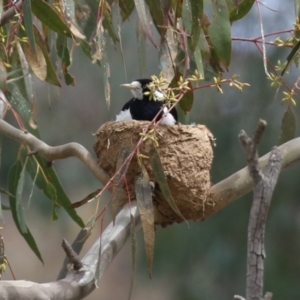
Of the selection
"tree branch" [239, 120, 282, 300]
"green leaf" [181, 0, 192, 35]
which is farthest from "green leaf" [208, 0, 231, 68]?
"tree branch" [239, 120, 282, 300]

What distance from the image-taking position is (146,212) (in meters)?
1.68

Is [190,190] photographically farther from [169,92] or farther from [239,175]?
[169,92]

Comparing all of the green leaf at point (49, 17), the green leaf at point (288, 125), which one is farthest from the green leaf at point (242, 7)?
the green leaf at point (49, 17)

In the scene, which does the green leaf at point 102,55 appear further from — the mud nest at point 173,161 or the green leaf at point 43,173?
the green leaf at point 43,173

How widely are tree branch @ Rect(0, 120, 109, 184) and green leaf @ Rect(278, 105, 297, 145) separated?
52 cm

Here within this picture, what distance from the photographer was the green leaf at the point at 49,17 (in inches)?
73.7

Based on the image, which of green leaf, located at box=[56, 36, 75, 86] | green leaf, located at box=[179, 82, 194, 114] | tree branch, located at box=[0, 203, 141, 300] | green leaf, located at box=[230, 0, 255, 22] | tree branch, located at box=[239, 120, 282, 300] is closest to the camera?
tree branch, located at box=[239, 120, 282, 300]

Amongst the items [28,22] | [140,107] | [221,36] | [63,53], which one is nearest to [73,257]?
[28,22]

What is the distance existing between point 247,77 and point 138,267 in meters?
1.40

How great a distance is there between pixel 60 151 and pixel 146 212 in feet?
1.60

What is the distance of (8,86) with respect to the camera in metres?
2.37

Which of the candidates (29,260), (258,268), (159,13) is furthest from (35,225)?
(258,268)

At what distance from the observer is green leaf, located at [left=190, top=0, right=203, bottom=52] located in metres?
1.73

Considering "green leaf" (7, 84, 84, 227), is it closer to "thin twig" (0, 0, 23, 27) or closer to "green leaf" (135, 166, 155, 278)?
"thin twig" (0, 0, 23, 27)
